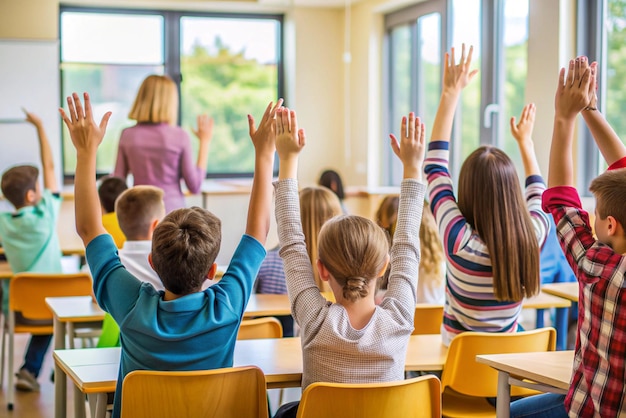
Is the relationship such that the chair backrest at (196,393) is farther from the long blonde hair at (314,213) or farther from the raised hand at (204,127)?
the raised hand at (204,127)

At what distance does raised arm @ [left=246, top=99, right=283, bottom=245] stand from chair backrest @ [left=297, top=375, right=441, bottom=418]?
17.9 inches

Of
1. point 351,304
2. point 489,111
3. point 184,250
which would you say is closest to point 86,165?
point 184,250

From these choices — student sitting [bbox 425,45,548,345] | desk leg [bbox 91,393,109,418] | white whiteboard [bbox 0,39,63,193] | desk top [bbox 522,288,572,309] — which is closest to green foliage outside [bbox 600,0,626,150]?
desk top [bbox 522,288,572,309]

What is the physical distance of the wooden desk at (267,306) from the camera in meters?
3.15

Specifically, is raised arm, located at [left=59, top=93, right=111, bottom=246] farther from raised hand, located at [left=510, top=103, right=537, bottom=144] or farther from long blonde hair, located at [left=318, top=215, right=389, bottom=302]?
raised hand, located at [left=510, top=103, right=537, bottom=144]

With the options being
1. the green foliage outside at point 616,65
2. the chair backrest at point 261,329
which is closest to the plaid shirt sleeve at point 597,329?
the chair backrest at point 261,329

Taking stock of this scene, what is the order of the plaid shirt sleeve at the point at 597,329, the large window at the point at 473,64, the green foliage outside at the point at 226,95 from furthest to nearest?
the green foliage outside at the point at 226,95 → the large window at the point at 473,64 → the plaid shirt sleeve at the point at 597,329

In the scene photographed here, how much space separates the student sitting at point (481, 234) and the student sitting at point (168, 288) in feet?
2.61

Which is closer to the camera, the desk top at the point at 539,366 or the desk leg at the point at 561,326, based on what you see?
the desk top at the point at 539,366

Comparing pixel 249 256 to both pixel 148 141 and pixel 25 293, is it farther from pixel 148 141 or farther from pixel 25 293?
pixel 148 141

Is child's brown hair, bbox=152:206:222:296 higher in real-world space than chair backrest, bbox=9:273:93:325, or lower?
higher

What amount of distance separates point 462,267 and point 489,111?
3.91 metres

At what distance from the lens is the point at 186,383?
1.91 meters

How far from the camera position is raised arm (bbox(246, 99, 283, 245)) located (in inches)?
84.2
